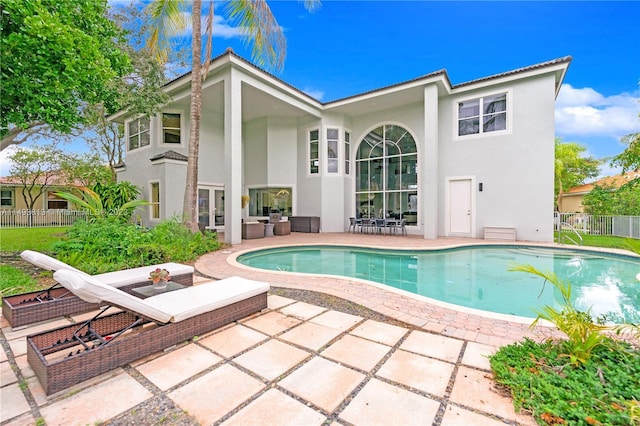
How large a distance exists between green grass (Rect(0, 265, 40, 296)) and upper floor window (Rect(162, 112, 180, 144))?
8.81 meters

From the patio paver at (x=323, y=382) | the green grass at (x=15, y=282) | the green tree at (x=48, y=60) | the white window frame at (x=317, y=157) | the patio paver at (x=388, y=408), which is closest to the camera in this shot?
the patio paver at (x=388, y=408)

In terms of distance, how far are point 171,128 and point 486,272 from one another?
1366cm

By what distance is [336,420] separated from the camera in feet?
6.07

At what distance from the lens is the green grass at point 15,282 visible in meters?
4.44

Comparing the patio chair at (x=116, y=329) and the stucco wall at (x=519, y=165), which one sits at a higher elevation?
the stucco wall at (x=519, y=165)

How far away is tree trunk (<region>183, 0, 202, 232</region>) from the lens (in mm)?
9016

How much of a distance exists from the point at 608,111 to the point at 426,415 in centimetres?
4369

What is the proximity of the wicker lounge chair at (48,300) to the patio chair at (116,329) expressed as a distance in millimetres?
570

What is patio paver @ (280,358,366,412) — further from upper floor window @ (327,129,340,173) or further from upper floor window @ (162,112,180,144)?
upper floor window @ (162,112,180,144)

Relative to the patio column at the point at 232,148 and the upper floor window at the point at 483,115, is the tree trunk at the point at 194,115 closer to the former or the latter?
the patio column at the point at 232,148

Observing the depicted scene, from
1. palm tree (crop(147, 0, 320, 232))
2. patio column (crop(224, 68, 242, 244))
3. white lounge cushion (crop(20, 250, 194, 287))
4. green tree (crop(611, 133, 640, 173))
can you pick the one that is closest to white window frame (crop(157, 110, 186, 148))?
palm tree (crop(147, 0, 320, 232))

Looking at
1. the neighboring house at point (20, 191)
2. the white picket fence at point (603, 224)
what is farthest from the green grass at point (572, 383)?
the neighboring house at point (20, 191)

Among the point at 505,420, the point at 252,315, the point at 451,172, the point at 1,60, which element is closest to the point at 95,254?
the point at 1,60

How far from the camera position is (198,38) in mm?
9055
